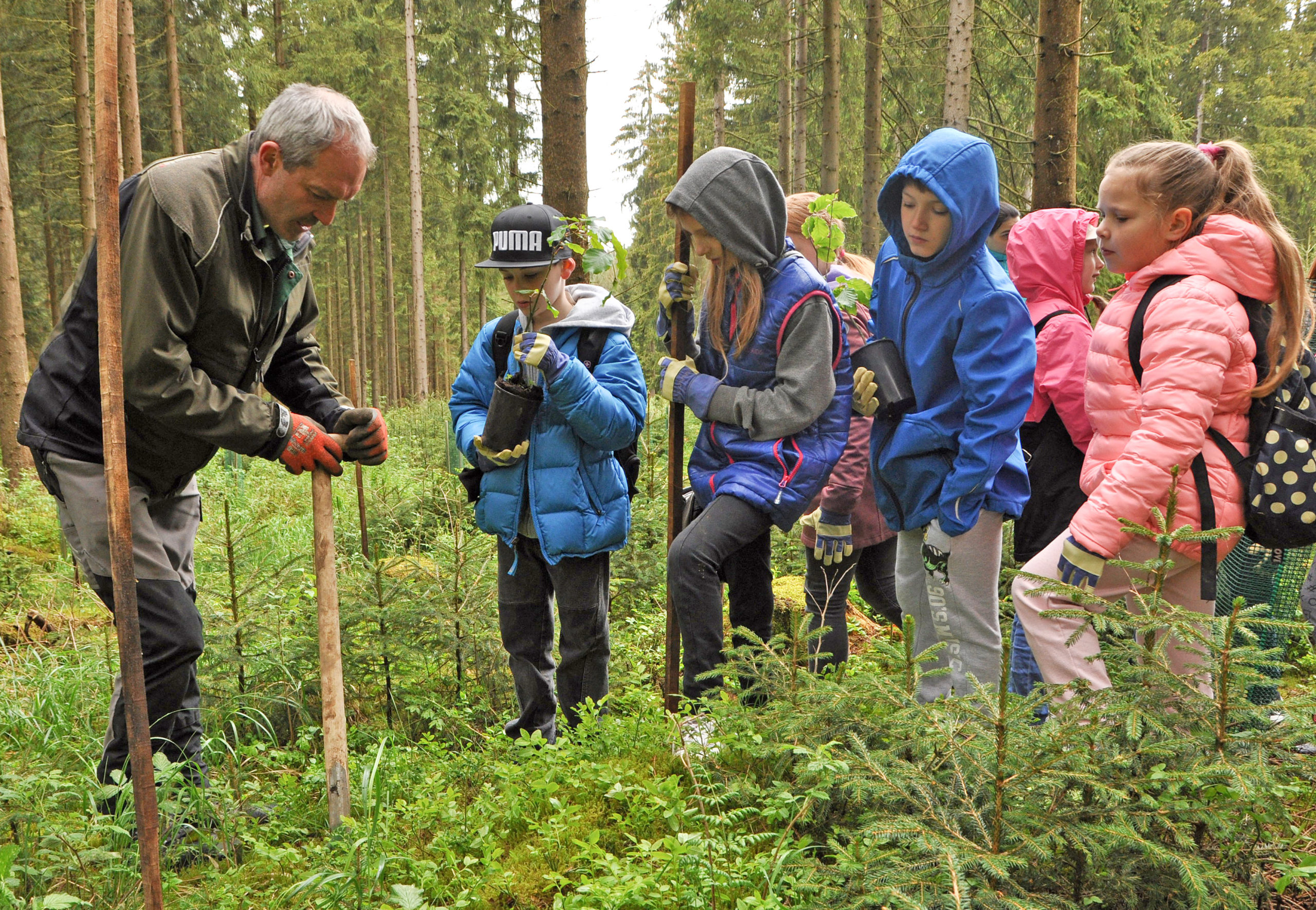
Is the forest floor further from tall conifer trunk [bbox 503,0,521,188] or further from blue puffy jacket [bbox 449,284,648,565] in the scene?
tall conifer trunk [bbox 503,0,521,188]

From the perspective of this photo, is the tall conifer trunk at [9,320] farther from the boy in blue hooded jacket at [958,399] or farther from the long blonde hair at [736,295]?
the boy in blue hooded jacket at [958,399]

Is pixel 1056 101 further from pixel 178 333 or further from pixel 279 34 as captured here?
pixel 279 34

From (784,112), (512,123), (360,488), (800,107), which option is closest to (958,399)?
(360,488)

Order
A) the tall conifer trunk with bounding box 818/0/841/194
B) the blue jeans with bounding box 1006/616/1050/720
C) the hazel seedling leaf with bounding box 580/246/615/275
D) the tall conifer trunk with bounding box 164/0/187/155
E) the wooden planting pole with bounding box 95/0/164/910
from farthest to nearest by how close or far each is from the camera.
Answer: the tall conifer trunk with bounding box 164/0/187/155 < the tall conifer trunk with bounding box 818/0/841/194 < the blue jeans with bounding box 1006/616/1050/720 < the hazel seedling leaf with bounding box 580/246/615/275 < the wooden planting pole with bounding box 95/0/164/910

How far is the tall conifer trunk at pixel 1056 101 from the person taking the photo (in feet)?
21.0

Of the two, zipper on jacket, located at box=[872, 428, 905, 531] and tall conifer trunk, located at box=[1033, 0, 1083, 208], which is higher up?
tall conifer trunk, located at box=[1033, 0, 1083, 208]

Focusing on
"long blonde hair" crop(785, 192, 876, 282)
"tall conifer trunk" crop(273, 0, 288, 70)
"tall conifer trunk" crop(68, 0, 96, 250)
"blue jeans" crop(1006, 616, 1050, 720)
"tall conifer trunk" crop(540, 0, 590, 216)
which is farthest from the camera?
"tall conifer trunk" crop(273, 0, 288, 70)

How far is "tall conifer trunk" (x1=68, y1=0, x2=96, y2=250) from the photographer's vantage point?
497 inches

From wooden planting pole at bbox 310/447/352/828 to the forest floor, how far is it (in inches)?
4.9

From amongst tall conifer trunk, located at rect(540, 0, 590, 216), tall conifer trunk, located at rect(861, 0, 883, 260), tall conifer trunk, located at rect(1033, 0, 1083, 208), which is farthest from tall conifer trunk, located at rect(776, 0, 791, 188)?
tall conifer trunk, located at rect(540, 0, 590, 216)

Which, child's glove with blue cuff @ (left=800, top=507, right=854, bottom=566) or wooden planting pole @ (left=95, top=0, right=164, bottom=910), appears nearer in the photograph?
wooden planting pole @ (left=95, top=0, right=164, bottom=910)

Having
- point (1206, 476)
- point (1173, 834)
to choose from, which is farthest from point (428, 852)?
point (1206, 476)

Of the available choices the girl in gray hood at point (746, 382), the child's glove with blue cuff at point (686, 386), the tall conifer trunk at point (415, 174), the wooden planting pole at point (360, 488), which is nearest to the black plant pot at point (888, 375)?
the girl in gray hood at point (746, 382)

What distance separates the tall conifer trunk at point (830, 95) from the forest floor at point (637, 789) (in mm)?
9089
